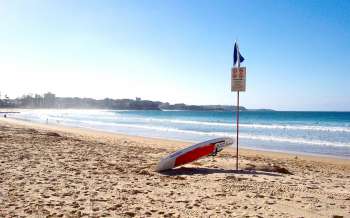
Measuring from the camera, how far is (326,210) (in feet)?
16.2

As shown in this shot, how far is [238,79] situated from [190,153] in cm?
217

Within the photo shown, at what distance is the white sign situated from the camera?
8.22 meters

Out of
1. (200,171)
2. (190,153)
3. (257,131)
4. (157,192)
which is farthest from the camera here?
(257,131)

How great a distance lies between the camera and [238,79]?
8234 millimetres

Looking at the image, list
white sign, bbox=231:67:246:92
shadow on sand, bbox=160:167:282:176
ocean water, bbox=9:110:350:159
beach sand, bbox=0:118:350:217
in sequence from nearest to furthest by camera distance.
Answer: beach sand, bbox=0:118:350:217
shadow on sand, bbox=160:167:282:176
white sign, bbox=231:67:246:92
ocean water, bbox=9:110:350:159

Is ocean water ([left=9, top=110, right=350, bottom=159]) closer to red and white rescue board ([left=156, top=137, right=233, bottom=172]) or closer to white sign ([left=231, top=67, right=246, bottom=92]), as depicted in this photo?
red and white rescue board ([left=156, top=137, right=233, bottom=172])

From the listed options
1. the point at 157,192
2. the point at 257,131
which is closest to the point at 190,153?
the point at 157,192

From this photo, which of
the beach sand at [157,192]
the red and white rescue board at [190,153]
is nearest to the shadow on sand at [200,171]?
the beach sand at [157,192]

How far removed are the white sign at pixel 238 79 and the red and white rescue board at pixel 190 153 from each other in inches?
71.1

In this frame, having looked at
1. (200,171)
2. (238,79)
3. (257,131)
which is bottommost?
(257,131)

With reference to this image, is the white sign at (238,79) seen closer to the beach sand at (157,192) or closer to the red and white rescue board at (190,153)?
the red and white rescue board at (190,153)

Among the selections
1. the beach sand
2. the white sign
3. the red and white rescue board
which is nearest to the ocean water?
the red and white rescue board

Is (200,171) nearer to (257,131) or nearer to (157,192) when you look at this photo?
(157,192)

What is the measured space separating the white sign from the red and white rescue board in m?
1.81
